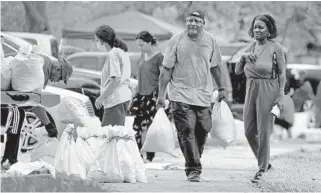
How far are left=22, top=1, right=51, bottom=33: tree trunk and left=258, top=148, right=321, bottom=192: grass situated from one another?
7286mm

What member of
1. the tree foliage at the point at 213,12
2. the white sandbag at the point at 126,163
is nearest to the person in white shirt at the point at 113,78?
the white sandbag at the point at 126,163

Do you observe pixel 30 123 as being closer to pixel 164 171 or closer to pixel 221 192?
pixel 164 171

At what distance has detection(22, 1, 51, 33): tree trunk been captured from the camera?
20703 mm

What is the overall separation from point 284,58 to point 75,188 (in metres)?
3.12

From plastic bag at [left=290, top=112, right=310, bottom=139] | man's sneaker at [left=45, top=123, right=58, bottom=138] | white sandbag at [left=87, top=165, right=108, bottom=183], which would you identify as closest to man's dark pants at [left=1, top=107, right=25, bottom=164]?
man's sneaker at [left=45, top=123, right=58, bottom=138]

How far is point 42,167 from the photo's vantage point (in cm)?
982

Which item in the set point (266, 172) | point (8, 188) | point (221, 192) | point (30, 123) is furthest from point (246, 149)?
point (8, 188)

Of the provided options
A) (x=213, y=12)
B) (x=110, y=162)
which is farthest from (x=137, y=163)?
(x=213, y=12)

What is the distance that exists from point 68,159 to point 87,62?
11638 mm

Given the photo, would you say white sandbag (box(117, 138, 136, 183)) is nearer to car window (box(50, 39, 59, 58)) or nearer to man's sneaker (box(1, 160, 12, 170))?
man's sneaker (box(1, 160, 12, 170))

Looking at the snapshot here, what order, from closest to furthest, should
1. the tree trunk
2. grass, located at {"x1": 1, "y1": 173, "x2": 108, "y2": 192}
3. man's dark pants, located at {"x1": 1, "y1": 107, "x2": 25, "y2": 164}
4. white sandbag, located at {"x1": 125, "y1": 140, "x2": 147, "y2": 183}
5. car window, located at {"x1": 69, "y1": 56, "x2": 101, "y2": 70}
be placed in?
grass, located at {"x1": 1, "y1": 173, "x2": 108, "y2": 192} < white sandbag, located at {"x1": 125, "y1": 140, "x2": 147, "y2": 183} < man's dark pants, located at {"x1": 1, "y1": 107, "x2": 25, "y2": 164} < the tree trunk < car window, located at {"x1": 69, "y1": 56, "x2": 101, "y2": 70}

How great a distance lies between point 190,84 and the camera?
10758 mm

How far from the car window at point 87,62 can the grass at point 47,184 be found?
12.1m

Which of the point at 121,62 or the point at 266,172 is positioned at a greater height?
the point at 121,62
